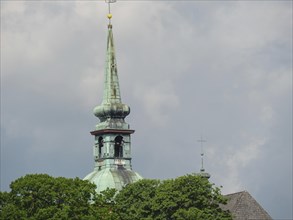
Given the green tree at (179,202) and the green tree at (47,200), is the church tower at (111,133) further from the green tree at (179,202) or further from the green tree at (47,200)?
the green tree at (47,200)

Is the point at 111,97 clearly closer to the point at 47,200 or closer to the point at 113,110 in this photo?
the point at 113,110

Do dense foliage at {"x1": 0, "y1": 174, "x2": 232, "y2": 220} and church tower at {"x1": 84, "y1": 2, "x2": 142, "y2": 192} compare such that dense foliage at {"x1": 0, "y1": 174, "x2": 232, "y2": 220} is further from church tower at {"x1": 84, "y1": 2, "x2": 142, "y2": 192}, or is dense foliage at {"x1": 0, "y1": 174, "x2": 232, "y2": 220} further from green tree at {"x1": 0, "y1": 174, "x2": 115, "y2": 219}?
church tower at {"x1": 84, "y1": 2, "x2": 142, "y2": 192}

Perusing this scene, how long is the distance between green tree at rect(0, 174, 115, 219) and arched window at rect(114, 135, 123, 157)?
3590 cm

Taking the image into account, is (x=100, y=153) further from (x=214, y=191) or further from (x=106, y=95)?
(x=214, y=191)

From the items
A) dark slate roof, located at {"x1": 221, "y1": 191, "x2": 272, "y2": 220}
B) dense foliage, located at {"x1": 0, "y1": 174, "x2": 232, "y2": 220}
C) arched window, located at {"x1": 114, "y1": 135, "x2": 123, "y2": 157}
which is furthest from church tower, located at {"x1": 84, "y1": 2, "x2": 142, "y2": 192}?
dense foliage, located at {"x1": 0, "y1": 174, "x2": 232, "y2": 220}

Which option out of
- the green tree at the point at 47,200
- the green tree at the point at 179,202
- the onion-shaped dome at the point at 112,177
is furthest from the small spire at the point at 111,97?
the green tree at the point at 47,200

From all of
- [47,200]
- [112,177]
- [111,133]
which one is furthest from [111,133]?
[47,200]

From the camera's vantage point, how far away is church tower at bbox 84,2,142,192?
7347 inches

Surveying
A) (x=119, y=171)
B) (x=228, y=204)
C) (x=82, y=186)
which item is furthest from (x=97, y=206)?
(x=119, y=171)

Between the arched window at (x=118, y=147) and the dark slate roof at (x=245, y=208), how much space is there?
70.7 feet

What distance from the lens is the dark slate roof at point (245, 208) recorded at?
16700 centimetres

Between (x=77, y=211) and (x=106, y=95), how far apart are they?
42.2 metres

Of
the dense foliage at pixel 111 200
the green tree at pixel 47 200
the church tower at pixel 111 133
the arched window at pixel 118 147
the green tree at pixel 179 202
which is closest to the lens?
the green tree at pixel 47 200

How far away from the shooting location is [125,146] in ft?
618
